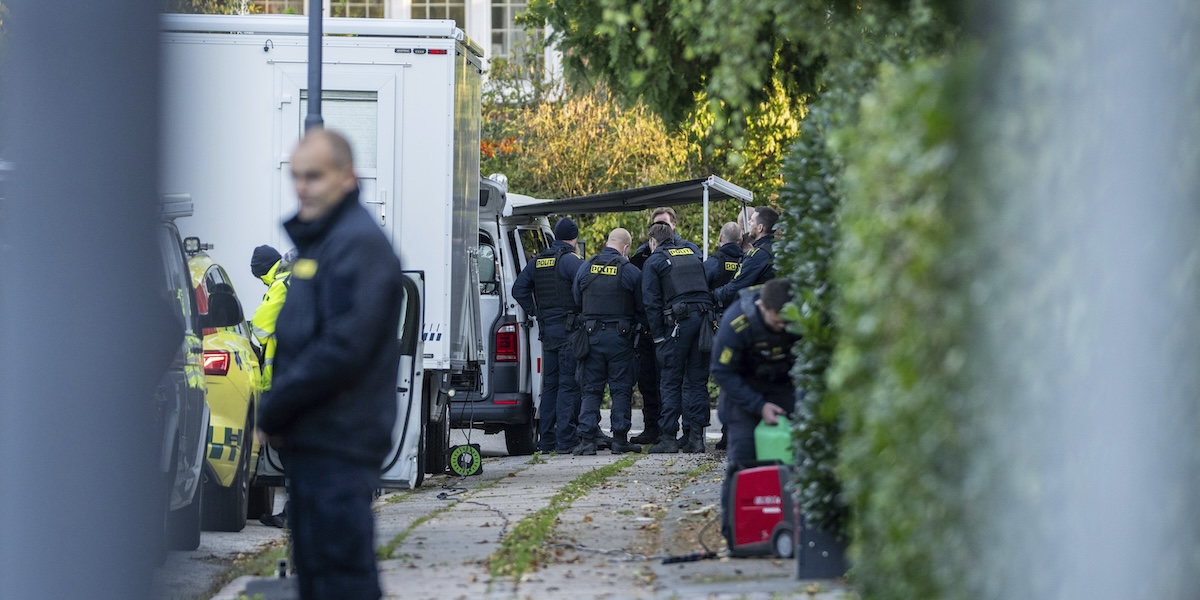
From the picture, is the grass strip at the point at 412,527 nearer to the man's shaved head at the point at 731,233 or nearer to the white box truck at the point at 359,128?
the white box truck at the point at 359,128

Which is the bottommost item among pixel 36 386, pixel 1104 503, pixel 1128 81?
pixel 1104 503

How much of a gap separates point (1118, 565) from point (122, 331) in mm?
2373

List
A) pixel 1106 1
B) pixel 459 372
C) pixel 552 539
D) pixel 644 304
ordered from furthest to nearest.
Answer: pixel 644 304 < pixel 459 372 < pixel 552 539 < pixel 1106 1

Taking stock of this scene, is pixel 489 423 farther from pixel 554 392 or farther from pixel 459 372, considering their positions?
pixel 459 372

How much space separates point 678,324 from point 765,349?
580 cm

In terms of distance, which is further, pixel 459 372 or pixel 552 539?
pixel 459 372

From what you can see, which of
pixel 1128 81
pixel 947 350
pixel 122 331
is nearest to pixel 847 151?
pixel 947 350

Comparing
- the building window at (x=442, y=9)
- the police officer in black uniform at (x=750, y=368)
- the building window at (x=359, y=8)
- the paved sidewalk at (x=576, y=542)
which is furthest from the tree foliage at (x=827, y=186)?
the building window at (x=442, y=9)

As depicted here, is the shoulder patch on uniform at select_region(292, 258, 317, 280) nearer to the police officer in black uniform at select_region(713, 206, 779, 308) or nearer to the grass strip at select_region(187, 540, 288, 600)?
the grass strip at select_region(187, 540, 288, 600)

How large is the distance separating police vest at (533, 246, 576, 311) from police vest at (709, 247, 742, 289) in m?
1.28

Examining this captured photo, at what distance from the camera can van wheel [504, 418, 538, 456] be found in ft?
47.7

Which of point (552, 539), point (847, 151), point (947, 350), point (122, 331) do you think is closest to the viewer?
point (122, 331)

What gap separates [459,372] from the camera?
12.2 meters

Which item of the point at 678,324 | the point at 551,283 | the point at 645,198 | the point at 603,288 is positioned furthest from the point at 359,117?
the point at 645,198
